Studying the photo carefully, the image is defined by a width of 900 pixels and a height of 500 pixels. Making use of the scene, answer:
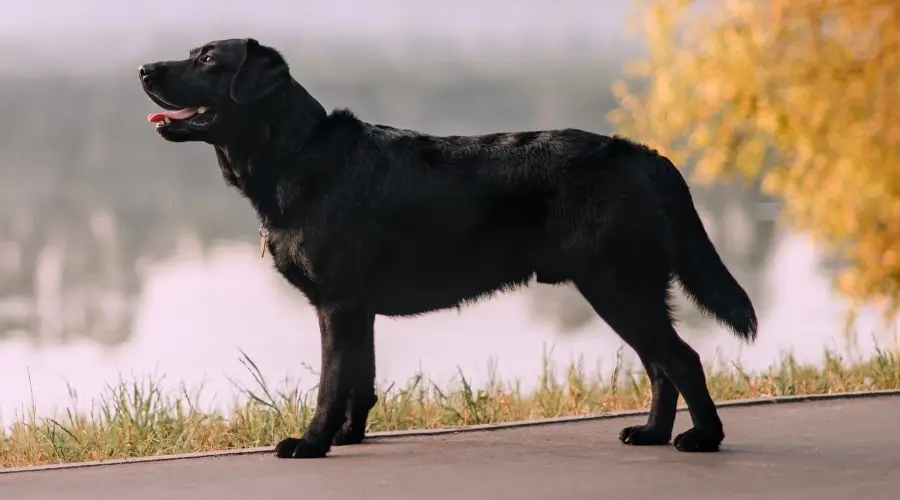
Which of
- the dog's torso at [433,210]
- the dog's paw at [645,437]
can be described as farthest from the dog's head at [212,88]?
the dog's paw at [645,437]

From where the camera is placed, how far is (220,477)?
5.06m

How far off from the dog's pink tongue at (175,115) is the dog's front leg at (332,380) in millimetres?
1038

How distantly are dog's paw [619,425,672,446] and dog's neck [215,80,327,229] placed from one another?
186 cm

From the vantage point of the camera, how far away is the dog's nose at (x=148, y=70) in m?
5.46

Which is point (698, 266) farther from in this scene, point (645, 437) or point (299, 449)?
point (299, 449)

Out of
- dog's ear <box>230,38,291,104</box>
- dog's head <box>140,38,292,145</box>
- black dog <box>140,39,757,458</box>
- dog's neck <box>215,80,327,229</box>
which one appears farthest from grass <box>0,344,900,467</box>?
dog's ear <box>230,38,291,104</box>

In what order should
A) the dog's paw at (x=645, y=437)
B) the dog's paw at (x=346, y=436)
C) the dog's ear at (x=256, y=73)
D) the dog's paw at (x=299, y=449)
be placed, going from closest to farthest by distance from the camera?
the dog's paw at (x=299, y=449), the dog's ear at (x=256, y=73), the dog's paw at (x=645, y=437), the dog's paw at (x=346, y=436)

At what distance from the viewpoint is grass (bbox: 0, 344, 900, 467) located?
20.1 feet

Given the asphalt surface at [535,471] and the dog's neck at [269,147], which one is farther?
the dog's neck at [269,147]

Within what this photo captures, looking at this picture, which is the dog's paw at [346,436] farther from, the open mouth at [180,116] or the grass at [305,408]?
the open mouth at [180,116]

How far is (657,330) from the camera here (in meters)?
5.41

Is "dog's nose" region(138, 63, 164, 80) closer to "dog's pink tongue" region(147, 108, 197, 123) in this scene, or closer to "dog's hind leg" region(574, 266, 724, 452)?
"dog's pink tongue" region(147, 108, 197, 123)

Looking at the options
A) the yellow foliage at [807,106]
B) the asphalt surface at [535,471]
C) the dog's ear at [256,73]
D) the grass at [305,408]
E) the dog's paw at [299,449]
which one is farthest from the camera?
the yellow foliage at [807,106]

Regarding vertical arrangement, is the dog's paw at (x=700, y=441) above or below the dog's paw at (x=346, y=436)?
below
